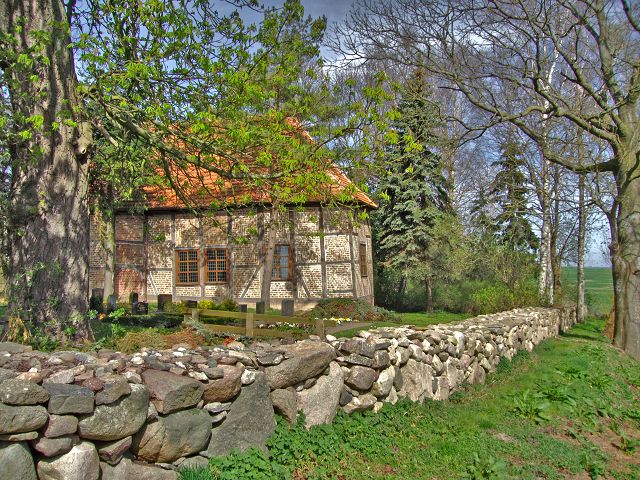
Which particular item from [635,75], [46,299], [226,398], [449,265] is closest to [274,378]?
[226,398]

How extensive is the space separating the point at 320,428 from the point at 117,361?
2122 millimetres

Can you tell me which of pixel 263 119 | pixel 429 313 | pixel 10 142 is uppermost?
pixel 263 119

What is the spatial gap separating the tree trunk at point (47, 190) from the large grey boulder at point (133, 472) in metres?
2.83

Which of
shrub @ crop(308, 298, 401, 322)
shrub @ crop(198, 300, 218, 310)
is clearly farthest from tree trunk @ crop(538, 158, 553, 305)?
shrub @ crop(198, 300, 218, 310)

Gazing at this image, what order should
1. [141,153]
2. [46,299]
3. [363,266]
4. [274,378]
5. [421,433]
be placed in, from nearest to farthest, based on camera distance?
[274,378] < [421,433] < [46,299] < [141,153] < [363,266]

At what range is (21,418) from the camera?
10.9 ft

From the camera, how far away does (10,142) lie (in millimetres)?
6363

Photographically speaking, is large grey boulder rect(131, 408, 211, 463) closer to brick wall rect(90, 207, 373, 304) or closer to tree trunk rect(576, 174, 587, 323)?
brick wall rect(90, 207, 373, 304)

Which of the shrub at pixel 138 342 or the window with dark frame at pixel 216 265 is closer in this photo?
the shrub at pixel 138 342

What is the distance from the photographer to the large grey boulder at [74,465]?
11.3 ft

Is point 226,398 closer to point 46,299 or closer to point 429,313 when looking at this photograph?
point 46,299

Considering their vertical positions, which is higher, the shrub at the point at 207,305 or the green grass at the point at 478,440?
the shrub at the point at 207,305

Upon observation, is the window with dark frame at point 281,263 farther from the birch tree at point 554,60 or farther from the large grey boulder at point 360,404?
the large grey boulder at point 360,404

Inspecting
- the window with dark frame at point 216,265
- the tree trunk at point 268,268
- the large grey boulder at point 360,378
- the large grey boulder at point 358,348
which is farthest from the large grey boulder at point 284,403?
the window with dark frame at point 216,265
